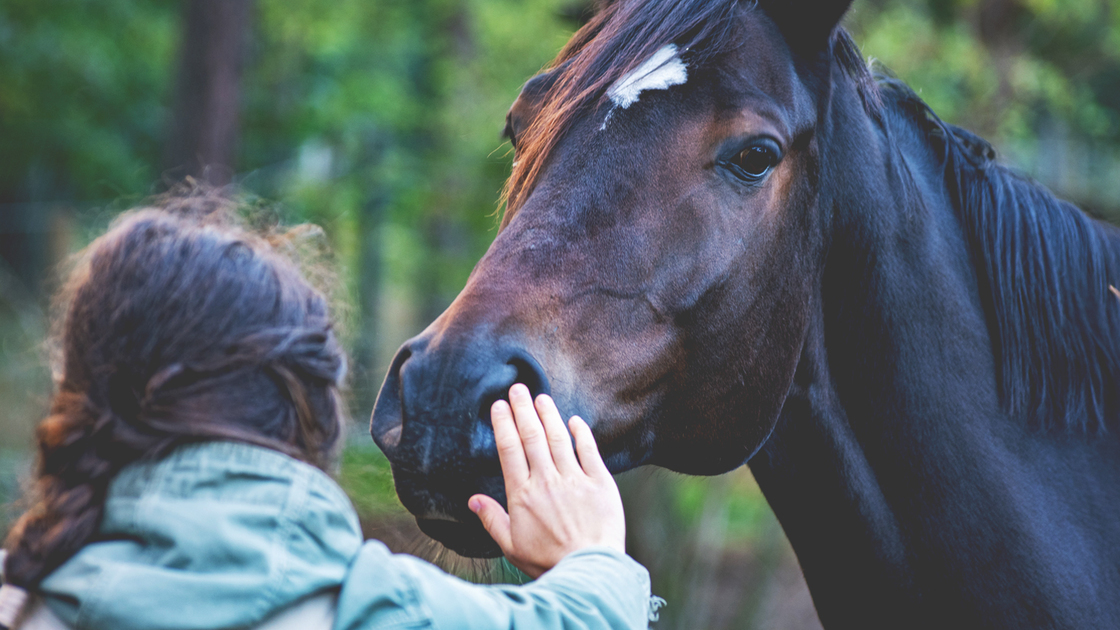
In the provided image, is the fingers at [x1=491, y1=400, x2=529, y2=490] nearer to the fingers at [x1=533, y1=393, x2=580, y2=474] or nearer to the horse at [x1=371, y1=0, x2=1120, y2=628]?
the fingers at [x1=533, y1=393, x2=580, y2=474]

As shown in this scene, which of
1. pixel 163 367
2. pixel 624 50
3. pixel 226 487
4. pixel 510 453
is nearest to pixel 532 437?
pixel 510 453

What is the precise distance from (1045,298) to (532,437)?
56.7 inches

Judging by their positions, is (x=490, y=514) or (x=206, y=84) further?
(x=206, y=84)

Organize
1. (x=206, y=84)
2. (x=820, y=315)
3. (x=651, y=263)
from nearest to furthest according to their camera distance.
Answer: (x=651, y=263)
(x=820, y=315)
(x=206, y=84)

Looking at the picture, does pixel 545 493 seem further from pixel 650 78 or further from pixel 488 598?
pixel 650 78

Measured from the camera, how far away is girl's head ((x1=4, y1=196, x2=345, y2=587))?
134 cm

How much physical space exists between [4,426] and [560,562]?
1075 cm

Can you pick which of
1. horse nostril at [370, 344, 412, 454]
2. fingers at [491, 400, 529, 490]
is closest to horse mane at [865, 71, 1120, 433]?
fingers at [491, 400, 529, 490]

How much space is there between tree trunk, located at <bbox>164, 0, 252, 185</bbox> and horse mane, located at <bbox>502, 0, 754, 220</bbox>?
6.38m

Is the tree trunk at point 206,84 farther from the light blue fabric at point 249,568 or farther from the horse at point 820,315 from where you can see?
the light blue fabric at point 249,568

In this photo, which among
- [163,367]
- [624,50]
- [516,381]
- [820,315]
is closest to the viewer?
[163,367]

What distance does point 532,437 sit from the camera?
5.14 ft

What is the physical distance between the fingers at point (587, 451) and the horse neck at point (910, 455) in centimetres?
75

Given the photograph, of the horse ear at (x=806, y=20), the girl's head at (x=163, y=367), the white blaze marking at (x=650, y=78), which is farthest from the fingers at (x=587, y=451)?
the horse ear at (x=806, y=20)
